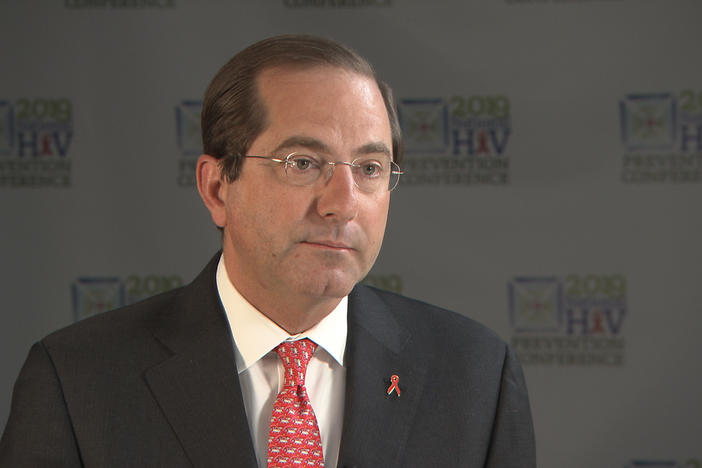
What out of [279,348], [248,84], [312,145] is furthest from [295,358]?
[248,84]

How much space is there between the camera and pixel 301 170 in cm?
143

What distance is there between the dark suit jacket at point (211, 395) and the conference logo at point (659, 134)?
168cm

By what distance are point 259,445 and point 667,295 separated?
2155mm

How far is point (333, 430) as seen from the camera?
Answer: 153 centimetres

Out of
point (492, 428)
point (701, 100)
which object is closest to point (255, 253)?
point (492, 428)

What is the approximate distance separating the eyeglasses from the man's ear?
11 cm

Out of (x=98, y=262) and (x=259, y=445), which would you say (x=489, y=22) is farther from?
(x=259, y=445)

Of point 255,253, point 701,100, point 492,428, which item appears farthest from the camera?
point 701,100

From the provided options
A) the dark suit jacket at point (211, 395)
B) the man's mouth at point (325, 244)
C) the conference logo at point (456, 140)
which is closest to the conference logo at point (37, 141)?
the conference logo at point (456, 140)

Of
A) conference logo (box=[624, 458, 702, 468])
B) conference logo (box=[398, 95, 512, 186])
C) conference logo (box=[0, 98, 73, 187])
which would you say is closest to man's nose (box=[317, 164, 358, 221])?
conference logo (box=[398, 95, 512, 186])

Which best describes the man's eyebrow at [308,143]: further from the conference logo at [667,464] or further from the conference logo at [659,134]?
the conference logo at [667,464]

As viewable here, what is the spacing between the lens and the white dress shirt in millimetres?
1504

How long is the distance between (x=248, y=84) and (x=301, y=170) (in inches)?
8.4

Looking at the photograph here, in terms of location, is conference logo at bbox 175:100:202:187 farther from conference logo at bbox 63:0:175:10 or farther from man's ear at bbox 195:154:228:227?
man's ear at bbox 195:154:228:227
